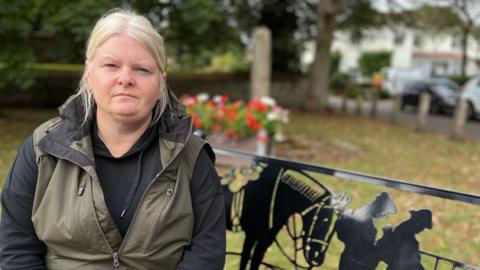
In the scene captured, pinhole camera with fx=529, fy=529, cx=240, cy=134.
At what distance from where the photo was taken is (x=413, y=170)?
27.6ft

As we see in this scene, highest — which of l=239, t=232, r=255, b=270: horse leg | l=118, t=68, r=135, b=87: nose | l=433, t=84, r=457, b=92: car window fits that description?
l=433, t=84, r=457, b=92: car window

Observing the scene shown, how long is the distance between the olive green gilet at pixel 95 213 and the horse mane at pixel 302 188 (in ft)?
2.57

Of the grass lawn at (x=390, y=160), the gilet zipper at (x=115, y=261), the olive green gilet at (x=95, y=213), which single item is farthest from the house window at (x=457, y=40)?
the gilet zipper at (x=115, y=261)

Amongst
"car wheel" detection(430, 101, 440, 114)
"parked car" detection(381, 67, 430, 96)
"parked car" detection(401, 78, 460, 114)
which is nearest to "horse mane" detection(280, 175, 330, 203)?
"parked car" detection(401, 78, 460, 114)

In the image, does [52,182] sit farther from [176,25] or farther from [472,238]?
[176,25]

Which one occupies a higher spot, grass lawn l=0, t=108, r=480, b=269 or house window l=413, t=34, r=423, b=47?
house window l=413, t=34, r=423, b=47

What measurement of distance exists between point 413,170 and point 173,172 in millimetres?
7297

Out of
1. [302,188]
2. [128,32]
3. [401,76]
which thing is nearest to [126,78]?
[128,32]

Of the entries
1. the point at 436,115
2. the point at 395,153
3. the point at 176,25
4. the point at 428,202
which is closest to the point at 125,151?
the point at 428,202

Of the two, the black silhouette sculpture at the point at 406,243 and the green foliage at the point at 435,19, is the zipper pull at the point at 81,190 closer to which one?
the black silhouette sculpture at the point at 406,243

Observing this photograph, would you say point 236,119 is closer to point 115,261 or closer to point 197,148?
point 197,148

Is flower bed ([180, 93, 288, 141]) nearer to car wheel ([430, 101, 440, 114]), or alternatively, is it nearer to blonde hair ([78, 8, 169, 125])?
blonde hair ([78, 8, 169, 125])

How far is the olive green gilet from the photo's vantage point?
1.71m

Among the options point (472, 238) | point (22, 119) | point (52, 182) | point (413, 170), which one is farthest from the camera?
point (22, 119)
